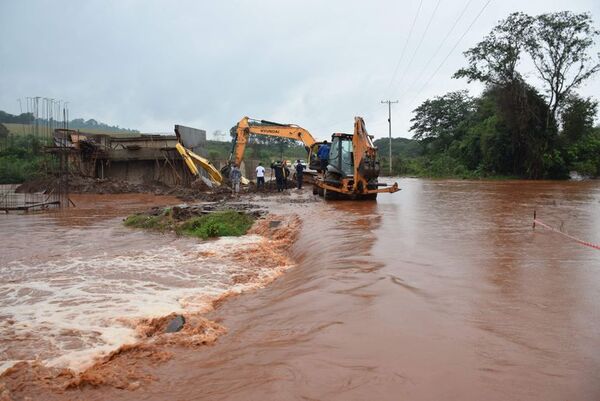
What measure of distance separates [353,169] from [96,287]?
1078cm

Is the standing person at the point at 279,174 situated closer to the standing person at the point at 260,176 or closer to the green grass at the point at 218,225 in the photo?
the standing person at the point at 260,176

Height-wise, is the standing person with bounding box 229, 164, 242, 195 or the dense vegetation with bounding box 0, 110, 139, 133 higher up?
the dense vegetation with bounding box 0, 110, 139, 133

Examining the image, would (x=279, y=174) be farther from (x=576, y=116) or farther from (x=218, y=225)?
(x=576, y=116)

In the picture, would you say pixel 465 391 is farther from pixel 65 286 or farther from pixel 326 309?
pixel 65 286

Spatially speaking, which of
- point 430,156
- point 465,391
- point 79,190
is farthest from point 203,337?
point 430,156

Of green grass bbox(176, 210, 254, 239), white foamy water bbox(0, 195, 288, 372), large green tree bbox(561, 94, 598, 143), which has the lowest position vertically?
white foamy water bbox(0, 195, 288, 372)

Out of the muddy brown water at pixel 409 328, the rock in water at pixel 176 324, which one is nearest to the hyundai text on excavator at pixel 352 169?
the muddy brown water at pixel 409 328

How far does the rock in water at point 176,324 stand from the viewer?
4.46 metres

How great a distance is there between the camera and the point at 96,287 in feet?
20.9

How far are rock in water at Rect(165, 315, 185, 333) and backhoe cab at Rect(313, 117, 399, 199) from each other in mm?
10580

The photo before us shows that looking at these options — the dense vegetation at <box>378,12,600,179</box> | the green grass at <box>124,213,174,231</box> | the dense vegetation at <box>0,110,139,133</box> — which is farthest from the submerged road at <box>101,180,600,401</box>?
the dense vegetation at <box>0,110,139,133</box>

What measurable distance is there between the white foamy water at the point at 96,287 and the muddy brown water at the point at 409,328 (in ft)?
0.78

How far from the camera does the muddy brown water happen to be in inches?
120

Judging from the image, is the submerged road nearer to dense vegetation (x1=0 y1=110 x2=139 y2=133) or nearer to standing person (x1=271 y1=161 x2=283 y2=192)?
standing person (x1=271 y1=161 x2=283 y2=192)
